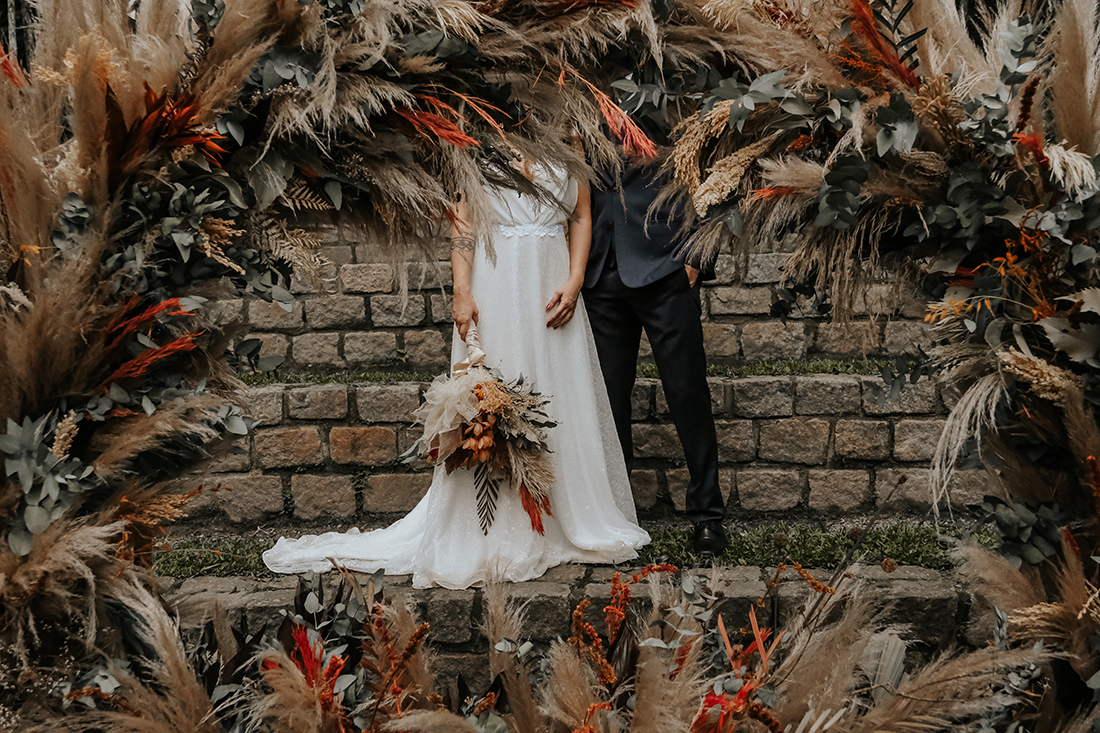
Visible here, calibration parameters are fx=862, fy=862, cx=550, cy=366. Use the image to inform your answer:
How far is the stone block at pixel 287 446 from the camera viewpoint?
390 cm

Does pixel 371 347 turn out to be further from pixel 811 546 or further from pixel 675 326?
pixel 811 546

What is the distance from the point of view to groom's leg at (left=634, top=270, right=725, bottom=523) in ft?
10.6

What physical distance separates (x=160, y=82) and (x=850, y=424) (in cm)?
328

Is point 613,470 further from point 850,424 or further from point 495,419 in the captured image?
point 850,424

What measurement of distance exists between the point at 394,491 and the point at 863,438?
82.1 inches

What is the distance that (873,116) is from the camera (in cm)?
113

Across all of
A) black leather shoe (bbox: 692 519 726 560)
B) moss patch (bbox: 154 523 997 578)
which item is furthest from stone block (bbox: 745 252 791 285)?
black leather shoe (bbox: 692 519 726 560)

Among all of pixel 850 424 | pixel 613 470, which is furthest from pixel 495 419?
pixel 850 424

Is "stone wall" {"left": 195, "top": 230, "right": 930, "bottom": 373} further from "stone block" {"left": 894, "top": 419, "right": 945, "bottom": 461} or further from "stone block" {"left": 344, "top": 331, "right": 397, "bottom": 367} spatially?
"stone block" {"left": 894, "top": 419, "right": 945, "bottom": 461}

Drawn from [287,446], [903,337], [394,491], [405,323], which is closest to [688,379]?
[903,337]

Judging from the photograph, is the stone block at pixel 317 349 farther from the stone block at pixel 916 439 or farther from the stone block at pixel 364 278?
the stone block at pixel 916 439

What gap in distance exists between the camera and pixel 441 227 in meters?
1.25

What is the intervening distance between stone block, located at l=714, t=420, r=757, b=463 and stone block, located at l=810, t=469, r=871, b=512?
0.29 metres

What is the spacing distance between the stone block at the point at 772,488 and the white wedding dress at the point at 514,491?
1.89 ft
